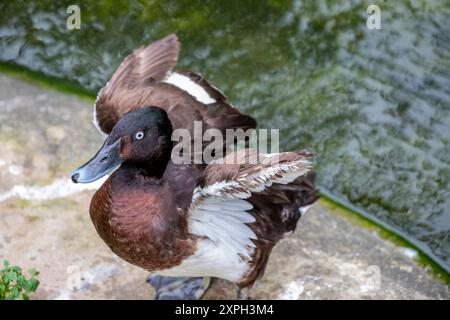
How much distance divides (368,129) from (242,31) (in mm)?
1080

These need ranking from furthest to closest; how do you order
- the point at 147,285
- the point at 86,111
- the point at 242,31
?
1. the point at 242,31
2. the point at 86,111
3. the point at 147,285

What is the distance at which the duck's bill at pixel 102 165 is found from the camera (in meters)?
3.27

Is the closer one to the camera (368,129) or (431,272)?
(431,272)

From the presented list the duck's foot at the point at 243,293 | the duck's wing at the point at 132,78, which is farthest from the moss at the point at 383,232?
the duck's wing at the point at 132,78

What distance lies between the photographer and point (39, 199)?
420 cm

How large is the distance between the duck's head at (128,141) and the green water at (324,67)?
147 cm

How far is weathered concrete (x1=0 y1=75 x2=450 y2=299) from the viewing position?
154 inches

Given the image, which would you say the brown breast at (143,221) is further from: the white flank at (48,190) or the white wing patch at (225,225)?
the white flank at (48,190)

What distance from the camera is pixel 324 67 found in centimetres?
504

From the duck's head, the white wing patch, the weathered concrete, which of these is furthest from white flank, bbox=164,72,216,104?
the weathered concrete

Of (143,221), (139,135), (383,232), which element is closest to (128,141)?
(139,135)

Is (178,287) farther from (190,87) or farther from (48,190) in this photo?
(190,87)
